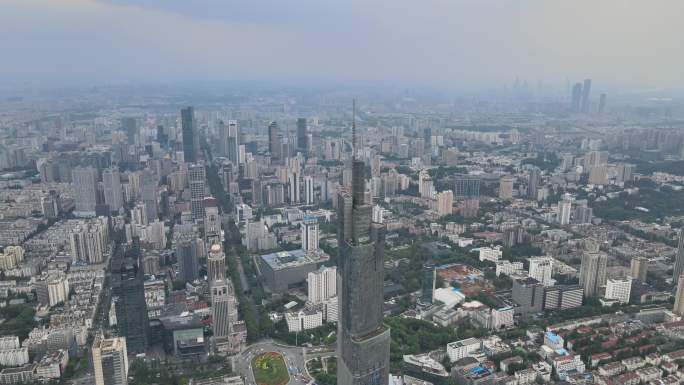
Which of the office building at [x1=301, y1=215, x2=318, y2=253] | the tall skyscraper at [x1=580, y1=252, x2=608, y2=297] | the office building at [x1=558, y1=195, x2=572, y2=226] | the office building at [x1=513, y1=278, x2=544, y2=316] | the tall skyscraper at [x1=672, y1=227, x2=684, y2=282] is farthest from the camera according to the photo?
the office building at [x1=558, y1=195, x2=572, y2=226]

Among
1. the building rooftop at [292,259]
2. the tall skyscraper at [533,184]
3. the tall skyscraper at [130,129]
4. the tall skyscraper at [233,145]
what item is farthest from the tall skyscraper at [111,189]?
the tall skyscraper at [533,184]

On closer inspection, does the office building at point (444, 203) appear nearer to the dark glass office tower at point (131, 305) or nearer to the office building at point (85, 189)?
the dark glass office tower at point (131, 305)

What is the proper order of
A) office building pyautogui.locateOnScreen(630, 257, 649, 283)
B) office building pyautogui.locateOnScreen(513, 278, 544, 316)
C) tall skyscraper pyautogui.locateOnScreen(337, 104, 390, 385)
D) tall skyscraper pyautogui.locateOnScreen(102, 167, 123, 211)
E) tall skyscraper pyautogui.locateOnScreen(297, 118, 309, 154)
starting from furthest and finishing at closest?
tall skyscraper pyautogui.locateOnScreen(297, 118, 309, 154)
tall skyscraper pyautogui.locateOnScreen(102, 167, 123, 211)
office building pyautogui.locateOnScreen(630, 257, 649, 283)
office building pyautogui.locateOnScreen(513, 278, 544, 316)
tall skyscraper pyautogui.locateOnScreen(337, 104, 390, 385)

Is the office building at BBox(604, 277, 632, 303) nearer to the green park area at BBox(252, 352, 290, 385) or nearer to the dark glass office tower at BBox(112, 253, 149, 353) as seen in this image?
the green park area at BBox(252, 352, 290, 385)

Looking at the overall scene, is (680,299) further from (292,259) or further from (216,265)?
(216,265)

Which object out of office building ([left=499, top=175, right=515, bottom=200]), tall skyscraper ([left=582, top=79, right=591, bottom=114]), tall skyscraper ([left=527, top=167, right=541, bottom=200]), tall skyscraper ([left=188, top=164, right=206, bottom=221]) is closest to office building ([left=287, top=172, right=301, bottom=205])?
tall skyscraper ([left=188, top=164, right=206, bottom=221])

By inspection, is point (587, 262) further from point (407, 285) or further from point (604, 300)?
point (407, 285)
